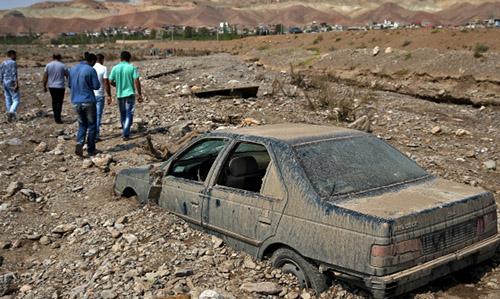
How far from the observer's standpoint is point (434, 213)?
3801 millimetres

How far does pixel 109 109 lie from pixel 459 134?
8.89 meters

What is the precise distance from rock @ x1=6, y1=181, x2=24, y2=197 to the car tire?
4.97m

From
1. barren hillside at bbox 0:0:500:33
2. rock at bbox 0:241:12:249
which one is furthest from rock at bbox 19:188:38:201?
barren hillside at bbox 0:0:500:33

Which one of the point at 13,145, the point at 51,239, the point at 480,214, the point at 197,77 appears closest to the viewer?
the point at 480,214

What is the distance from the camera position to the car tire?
3.97 meters

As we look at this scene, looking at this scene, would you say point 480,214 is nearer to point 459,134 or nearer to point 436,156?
point 436,156

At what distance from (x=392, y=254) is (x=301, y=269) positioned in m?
0.81

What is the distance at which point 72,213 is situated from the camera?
705cm

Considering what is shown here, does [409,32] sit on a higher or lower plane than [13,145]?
higher

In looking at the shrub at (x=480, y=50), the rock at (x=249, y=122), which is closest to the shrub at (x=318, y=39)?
the shrub at (x=480, y=50)

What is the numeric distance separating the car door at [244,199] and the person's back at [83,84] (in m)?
4.54

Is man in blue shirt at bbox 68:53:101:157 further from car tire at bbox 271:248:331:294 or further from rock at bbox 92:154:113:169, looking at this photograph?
car tire at bbox 271:248:331:294

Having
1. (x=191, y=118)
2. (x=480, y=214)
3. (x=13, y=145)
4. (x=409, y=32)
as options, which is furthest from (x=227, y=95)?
(x=409, y=32)

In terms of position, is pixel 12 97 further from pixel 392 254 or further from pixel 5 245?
pixel 392 254
